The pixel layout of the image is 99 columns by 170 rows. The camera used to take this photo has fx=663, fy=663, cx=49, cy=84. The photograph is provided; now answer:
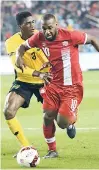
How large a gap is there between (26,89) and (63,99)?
1.11m

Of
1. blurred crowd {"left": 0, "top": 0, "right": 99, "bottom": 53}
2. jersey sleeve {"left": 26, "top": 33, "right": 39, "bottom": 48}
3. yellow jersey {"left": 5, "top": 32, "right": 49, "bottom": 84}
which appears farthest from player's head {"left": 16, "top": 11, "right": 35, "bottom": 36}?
blurred crowd {"left": 0, "top": 0, "right": 99, "bottom": 53}

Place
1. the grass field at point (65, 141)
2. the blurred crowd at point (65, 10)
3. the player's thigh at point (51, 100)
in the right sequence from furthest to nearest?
the blurred crowd at point (65, 10), the player's thigh at point (51, 100), the grass field at point (65, 141)

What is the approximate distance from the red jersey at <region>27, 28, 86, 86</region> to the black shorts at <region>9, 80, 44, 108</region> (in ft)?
2.98

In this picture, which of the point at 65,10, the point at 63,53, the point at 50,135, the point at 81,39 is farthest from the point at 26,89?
the point at 65,10

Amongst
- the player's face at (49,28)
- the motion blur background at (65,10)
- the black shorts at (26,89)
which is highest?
the player's face at (49,28)

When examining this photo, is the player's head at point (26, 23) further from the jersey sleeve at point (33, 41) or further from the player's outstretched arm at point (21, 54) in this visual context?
the jersey sleeve at point (33, 41)

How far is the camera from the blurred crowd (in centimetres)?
3409

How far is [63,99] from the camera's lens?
947cm

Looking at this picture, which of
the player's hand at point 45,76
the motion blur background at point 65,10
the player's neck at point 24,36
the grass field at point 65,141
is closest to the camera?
the grass field at point 65,141

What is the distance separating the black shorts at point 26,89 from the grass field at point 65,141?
831 mm

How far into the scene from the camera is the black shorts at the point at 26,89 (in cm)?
1028

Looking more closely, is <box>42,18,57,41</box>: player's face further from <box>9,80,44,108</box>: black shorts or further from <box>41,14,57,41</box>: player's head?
<box>9,80,44,108</box>: black shorts

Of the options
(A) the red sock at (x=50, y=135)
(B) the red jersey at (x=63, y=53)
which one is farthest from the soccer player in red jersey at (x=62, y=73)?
(A) the red sock at (x=50, y=135)

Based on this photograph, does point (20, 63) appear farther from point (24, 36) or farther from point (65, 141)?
point (65, 141)
